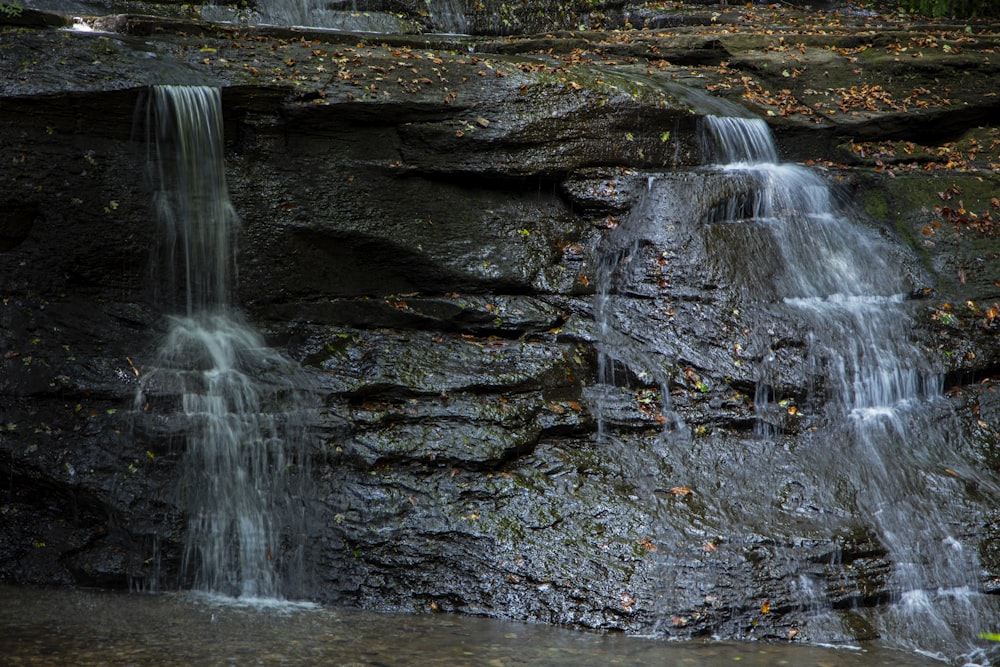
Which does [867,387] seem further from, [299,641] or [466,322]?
[299,641]

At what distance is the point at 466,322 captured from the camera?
775 cm

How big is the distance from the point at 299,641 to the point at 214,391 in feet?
8.50

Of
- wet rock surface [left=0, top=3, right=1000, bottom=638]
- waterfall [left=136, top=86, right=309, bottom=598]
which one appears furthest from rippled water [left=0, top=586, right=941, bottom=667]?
waterfall [left=136, top=86, right=309, bottom=598]

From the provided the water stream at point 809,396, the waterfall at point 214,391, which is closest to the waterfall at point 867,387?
the water stream at point 809,396

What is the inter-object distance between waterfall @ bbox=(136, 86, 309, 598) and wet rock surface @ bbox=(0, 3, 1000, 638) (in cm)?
16

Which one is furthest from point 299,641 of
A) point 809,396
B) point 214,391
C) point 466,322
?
point 809,396

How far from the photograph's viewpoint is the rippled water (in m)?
4.62

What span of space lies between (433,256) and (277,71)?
226 cm

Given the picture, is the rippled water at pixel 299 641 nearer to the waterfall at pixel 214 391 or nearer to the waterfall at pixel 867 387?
the waterfall at pixel 214 391

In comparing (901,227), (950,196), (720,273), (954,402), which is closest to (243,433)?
A: (720,273)

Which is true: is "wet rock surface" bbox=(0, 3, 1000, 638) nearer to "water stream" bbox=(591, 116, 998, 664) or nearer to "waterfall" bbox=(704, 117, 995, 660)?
"water stream" bbox=(591, 116, 998, 664)

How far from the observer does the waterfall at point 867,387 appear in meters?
6.01

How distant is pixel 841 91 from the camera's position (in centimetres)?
1041

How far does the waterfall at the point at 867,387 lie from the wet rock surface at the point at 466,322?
18cm
